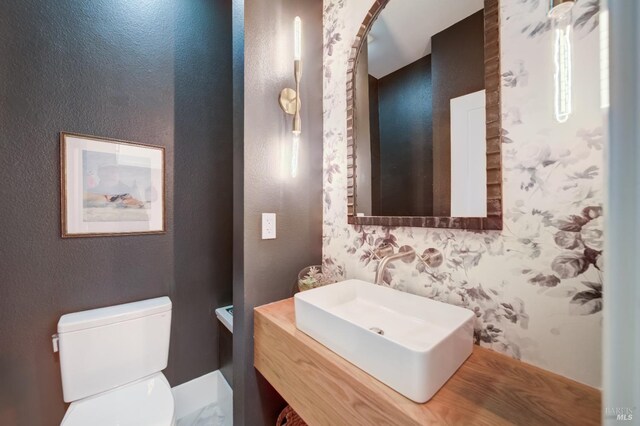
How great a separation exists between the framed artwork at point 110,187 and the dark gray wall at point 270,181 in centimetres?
72

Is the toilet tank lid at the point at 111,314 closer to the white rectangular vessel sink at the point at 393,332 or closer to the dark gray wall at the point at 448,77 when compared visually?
the white rectangular vessel sink at the point at 393,332

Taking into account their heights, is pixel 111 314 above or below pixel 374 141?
below

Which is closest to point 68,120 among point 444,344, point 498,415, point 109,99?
point 109,99

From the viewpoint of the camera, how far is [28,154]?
3.62 ft

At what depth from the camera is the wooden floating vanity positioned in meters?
0.51

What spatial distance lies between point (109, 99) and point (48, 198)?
0.57 m

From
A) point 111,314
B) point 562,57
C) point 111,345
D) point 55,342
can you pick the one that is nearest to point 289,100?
point 562,57

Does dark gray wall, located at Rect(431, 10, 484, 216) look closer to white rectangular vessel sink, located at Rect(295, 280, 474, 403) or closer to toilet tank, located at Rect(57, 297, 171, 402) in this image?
white rectangular vessel sink, located at Rect(295, 280, 474, 403)

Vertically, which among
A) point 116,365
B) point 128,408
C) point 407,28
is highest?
point 407,28

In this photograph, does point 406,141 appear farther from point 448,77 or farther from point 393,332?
point 393,332

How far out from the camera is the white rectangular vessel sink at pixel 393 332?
1.78 feet

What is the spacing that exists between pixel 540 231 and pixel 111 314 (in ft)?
5.85

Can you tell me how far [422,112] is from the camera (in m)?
0.92

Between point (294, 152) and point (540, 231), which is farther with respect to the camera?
point (294, 152)
